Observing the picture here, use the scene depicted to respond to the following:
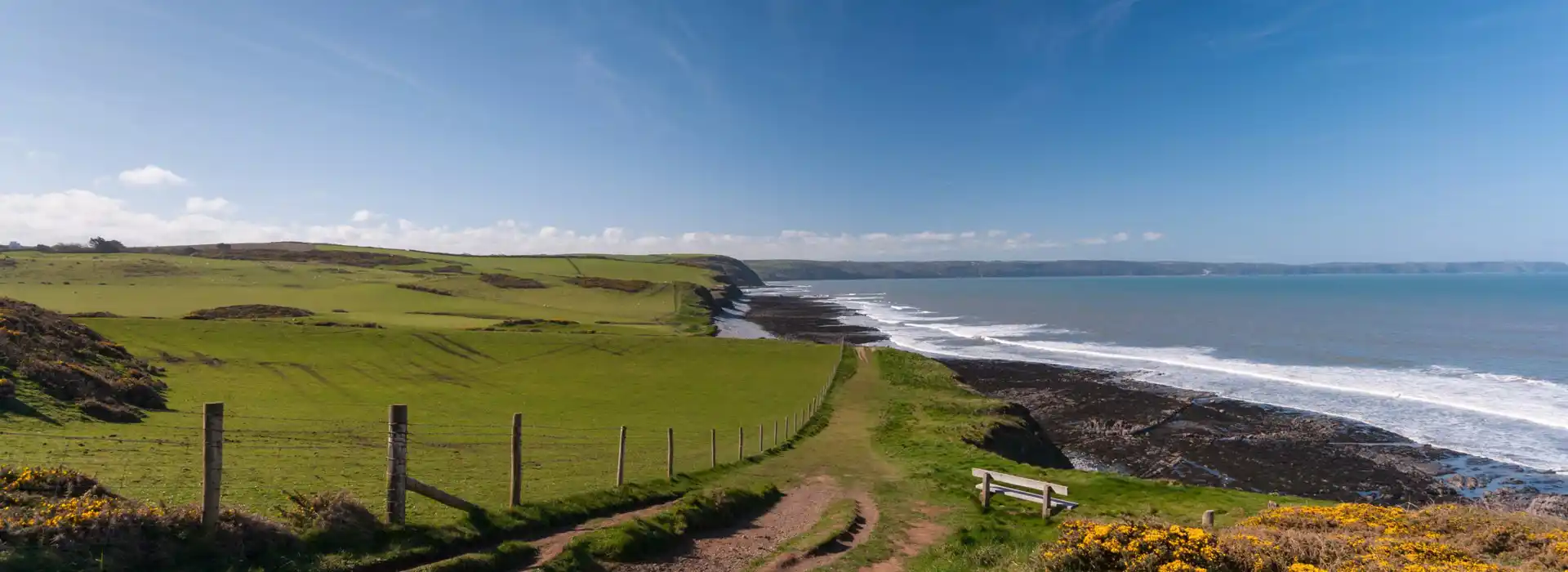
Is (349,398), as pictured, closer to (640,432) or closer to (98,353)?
(98,353)

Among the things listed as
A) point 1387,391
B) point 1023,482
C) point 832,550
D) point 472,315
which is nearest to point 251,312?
point 472,315

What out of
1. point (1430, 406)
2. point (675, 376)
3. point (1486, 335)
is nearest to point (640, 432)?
point (675, 376)

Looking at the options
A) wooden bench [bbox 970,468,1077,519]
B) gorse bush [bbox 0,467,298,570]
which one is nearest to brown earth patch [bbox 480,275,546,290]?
wooden bench [bbox 970,468,1077,519]

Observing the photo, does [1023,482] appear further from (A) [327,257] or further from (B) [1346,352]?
(A) [327,257]

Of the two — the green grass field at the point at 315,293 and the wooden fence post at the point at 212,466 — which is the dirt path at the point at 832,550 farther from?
the green grass field at the point at 315,293

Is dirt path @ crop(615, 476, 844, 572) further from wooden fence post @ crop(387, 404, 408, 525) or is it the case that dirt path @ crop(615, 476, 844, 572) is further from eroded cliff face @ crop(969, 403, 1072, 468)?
eroded cliff face @ crop(969, 403, 1072, 468)

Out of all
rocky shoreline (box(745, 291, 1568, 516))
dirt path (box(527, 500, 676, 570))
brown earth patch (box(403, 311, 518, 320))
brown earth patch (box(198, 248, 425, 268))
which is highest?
brown earth patch (box(198, 248, 425, 268))
